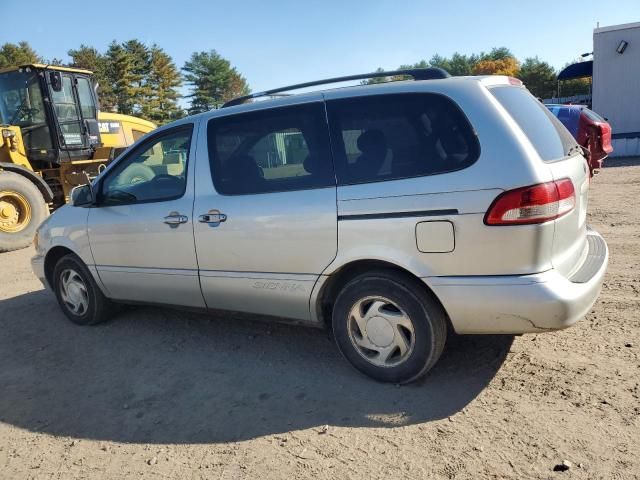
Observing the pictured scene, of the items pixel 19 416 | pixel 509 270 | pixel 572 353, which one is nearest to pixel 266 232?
pixel 509 270

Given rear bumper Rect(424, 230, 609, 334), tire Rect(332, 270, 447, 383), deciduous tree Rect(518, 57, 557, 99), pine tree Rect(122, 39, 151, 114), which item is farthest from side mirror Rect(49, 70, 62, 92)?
pine tree Rect(122, 39, 151, 114)

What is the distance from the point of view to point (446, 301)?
2984 millimetres

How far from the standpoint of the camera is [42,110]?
9906mm

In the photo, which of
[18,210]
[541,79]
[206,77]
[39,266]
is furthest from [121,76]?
[39,266]

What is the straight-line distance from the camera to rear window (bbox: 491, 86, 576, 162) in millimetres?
2986

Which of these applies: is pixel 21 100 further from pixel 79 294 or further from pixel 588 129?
pixel 588 129

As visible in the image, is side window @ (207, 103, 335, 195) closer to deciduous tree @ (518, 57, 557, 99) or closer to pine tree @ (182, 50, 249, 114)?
deciduous tree @ (518, 57, 557, 99)

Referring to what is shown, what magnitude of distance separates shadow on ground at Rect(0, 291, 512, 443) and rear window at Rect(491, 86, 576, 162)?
4.70 ft

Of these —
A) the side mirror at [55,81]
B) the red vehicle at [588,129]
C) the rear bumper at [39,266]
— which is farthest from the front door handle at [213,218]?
the red vehicle at [588,129]

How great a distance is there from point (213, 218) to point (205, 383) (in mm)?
1163

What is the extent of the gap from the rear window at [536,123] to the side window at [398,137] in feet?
1.13

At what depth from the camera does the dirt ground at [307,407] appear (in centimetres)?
261

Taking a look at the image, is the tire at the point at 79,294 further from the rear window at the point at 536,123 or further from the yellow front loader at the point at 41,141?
the yellow front loader at the point at 41,141

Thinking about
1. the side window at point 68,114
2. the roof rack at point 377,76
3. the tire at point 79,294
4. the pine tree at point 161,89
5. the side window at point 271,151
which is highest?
the pine tree at point 161,89
